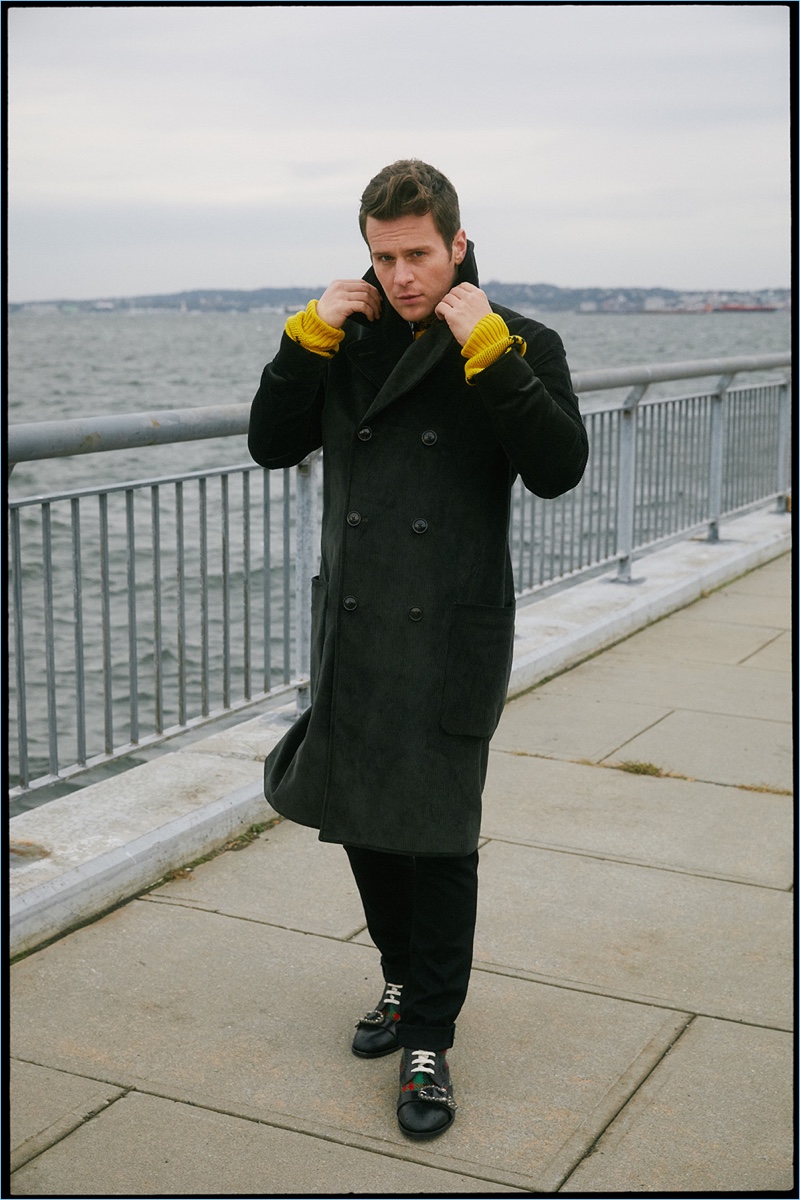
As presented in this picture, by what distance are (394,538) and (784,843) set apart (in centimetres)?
225

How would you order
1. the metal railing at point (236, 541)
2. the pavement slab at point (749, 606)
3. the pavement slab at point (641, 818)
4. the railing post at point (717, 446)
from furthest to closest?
1. the railing post at point (717, 446)
2. the pavement slab at point (749, 606)
3. the pavement slab at point (641, 818)
4. the metal railing at point (236, 541)

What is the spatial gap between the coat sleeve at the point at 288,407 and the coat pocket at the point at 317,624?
29 centimetres

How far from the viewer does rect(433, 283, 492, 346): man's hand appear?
2.67 meters

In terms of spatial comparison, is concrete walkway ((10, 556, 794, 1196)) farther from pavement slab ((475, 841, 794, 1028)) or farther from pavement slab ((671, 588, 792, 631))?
pavement slab ((671, 588, 792, 631))

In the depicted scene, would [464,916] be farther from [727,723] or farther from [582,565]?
[582,565]

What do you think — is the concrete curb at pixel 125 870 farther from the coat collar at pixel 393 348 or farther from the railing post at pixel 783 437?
the railing post at pixel 783 437

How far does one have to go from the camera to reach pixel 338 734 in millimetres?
2938

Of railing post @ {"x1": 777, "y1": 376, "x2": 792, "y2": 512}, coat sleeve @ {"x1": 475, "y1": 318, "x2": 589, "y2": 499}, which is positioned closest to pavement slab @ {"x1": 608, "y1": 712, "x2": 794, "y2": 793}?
coat sleeve @ {"x1": 475, "y1": 318, "x2": 589, "y2": 499}

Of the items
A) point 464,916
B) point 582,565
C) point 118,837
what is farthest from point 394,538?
point 582,565

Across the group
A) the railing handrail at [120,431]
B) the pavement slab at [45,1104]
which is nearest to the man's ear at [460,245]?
the railing handrail at [120,431]

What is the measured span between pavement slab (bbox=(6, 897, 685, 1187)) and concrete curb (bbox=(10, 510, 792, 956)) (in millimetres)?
96

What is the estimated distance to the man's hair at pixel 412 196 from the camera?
2680 millimetres

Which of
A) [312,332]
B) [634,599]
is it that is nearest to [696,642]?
[634,599]

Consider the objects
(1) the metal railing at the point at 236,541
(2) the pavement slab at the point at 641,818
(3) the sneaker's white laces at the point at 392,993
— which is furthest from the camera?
(2) the pavement slab at the point at 641,818
